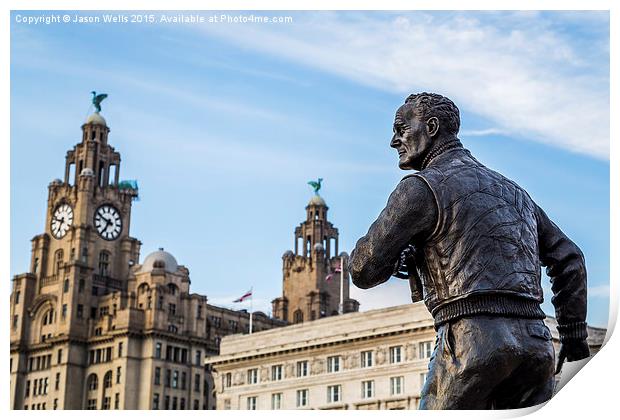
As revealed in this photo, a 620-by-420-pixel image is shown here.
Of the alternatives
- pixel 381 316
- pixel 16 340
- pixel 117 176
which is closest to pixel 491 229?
pixel 381 316

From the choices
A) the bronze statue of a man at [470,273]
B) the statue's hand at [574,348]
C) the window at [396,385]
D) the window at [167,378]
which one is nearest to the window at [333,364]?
the window at [396,385]

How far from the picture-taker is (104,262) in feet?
296

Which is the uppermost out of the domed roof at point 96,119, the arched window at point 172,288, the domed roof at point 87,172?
the domed roof at point 96,119

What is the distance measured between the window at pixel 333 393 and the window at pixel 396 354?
13.9 ft

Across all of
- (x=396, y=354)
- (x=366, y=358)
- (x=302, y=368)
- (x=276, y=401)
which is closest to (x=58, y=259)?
(x=276, y=401)

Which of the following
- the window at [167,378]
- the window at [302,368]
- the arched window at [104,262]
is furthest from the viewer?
the arched window at [104,262]

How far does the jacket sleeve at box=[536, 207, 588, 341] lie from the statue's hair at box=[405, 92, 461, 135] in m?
0.76

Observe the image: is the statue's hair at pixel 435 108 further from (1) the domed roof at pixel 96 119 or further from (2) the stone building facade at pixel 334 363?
(1) the domed roof at pixel 96 119

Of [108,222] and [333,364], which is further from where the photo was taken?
[108,222]

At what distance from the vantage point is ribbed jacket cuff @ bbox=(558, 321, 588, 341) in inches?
222

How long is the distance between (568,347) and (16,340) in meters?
83.4

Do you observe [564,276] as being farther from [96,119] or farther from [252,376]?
[96,119]

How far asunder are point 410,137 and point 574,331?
58.9 inches

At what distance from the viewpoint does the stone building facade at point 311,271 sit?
333 ft
